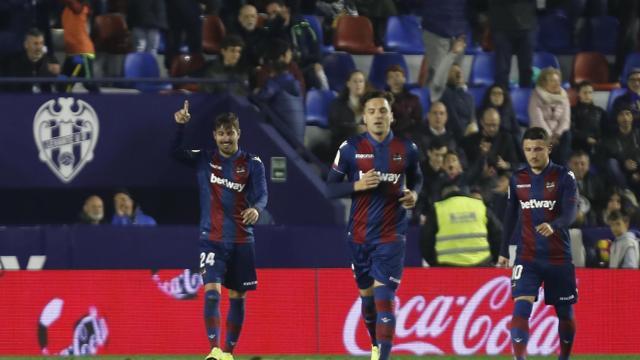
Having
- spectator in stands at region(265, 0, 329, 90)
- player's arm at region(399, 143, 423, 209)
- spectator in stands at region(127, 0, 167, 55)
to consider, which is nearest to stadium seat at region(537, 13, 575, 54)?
spectator in stands at region(265, 0, 329, 90)

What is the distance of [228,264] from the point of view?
1308cm

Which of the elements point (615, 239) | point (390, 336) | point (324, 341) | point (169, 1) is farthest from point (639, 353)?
point (169, 1)

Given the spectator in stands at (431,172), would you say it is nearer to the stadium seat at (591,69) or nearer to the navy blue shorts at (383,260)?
the navy blue shorts at (383,260)

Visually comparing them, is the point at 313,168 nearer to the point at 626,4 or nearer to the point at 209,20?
the point at 209,20

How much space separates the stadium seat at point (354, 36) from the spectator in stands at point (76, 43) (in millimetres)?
3489

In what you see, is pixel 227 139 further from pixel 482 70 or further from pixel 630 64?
pixel 630 64

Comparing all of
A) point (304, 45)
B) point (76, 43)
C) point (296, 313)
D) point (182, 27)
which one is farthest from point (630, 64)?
point (296, 313)

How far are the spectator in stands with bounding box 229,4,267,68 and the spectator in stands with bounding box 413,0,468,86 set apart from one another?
2.05 metres

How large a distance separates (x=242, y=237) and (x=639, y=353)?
435 centimetres

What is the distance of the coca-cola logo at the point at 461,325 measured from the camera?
49.7ft

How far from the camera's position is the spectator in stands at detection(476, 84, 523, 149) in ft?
60.1

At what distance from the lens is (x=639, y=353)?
49.8 feet

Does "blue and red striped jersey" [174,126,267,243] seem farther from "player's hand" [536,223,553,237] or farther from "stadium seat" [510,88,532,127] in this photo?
"stadium seat" [510,88,532,127]

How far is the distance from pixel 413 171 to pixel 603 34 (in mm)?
10588
